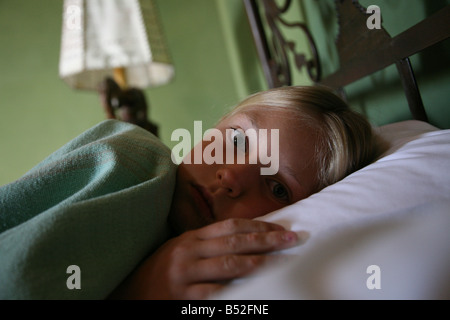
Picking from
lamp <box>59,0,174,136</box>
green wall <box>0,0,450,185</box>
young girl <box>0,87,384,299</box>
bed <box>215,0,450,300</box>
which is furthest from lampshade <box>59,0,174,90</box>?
bed <box>215,0,450,300</box>

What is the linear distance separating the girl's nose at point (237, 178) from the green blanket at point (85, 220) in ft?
0.25

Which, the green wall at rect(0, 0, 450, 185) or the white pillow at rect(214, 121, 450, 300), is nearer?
the white pillow at rect(214, 121, 450, 300)

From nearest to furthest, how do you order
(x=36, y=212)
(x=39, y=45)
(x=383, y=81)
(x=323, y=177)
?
(x=36, y=212)
(x=323, y=177)
(x=383, y=81)
(x=39, y=45)

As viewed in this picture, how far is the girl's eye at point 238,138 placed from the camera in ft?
1.82

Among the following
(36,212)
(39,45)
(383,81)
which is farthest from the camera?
(39,45)

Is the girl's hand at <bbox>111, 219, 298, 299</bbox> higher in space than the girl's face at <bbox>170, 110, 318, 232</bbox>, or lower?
lower

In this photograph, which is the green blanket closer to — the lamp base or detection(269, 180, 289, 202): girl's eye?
detection(269, 180, 289, 202): girl's eye

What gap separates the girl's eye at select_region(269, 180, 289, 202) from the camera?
1.73 ft

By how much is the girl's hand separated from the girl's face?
0.14 m

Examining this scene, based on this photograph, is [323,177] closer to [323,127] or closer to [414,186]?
[323,127]

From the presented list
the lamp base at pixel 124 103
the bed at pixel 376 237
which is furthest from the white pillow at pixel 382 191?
the lamp base at pixel 124 103
